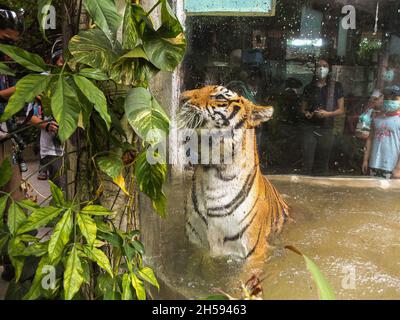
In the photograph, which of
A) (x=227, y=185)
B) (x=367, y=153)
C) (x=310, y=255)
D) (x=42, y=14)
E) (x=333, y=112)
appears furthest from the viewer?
(x=367, y=153)

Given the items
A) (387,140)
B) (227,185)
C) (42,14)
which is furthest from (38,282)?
(387,140)

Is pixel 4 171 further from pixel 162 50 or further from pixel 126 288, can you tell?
pixel 162 50

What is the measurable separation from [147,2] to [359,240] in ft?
7.12

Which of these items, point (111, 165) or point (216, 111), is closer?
point (111, 165)

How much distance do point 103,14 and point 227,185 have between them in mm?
1521

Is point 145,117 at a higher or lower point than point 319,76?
lower

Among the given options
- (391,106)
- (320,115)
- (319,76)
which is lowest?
(320,115)

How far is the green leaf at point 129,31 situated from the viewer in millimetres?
1330

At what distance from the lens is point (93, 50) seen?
1400 millimetres

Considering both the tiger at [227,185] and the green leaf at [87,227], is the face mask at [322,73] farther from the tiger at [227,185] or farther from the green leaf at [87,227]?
the green leaf at [87,227]

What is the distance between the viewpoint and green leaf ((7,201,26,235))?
1.43 metres

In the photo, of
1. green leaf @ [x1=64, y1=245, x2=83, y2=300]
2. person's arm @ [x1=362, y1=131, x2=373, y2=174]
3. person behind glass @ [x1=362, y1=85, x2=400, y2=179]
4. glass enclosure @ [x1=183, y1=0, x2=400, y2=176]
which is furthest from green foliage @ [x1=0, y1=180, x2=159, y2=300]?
person's arm @ [x1=362, y1=131, x2=373, y2=174]

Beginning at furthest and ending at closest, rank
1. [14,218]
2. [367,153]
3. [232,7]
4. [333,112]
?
[367,153] < [333,112] < [232,7] < [14,218]

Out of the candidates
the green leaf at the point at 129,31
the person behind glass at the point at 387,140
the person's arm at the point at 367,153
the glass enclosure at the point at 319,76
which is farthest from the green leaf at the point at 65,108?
the person's arm at the point at 367,153
